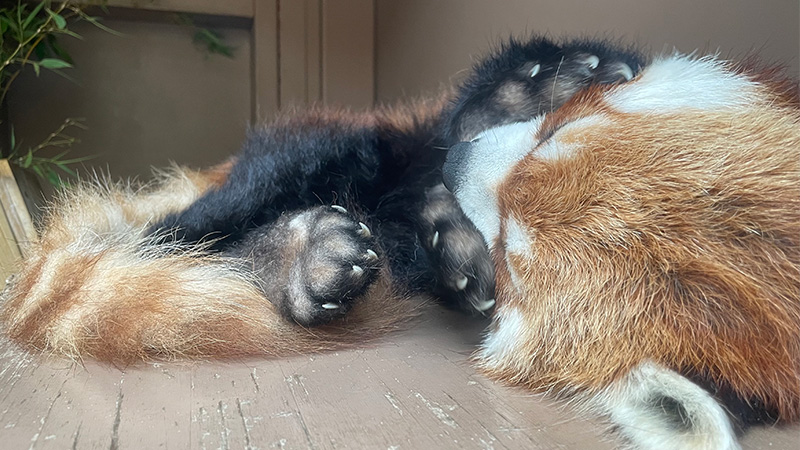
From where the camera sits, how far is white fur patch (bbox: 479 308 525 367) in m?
0.90

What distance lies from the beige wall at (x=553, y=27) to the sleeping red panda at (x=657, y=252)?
0.37ft

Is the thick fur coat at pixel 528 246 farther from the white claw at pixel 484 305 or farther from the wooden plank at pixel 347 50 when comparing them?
the wooden plank at pixel 347 50

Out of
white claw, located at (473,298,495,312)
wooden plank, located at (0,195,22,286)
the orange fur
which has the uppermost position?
the orange fur

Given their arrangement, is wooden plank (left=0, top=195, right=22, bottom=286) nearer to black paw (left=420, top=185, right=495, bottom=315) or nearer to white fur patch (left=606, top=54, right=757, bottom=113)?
black paw (left=420, top=185, right=495, bottom=315)

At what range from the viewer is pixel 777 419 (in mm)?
694

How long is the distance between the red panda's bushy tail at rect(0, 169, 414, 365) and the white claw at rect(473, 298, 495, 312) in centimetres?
14

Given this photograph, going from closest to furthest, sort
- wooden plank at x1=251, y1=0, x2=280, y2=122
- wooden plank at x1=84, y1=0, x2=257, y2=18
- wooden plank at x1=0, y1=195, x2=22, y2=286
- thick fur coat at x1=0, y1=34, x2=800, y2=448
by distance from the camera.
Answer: thick fur coat at x1=0, y1=34, x2=800, y2=448
wooden plank at x1=0, y1=195, x2=22, y2=286
wooden plank at x1=84, y1=0, x2=257, y2=18
wooden plank at x1=251, y1=0, x2=280, y2=122

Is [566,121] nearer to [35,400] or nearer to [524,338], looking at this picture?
[524,338]

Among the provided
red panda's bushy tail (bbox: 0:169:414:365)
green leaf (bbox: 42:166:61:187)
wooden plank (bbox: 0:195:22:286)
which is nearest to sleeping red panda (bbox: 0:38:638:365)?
red panda's bushy tail (bbox: 0:169:414:365)

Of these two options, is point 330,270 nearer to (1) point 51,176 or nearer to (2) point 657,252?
(2) point 657,252

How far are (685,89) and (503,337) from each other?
520 millimetres

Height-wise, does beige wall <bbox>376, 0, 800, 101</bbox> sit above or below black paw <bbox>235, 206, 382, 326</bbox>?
above

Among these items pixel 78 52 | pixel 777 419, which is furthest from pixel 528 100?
pixel 78 52

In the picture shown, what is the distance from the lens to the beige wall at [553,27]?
3.37ft
